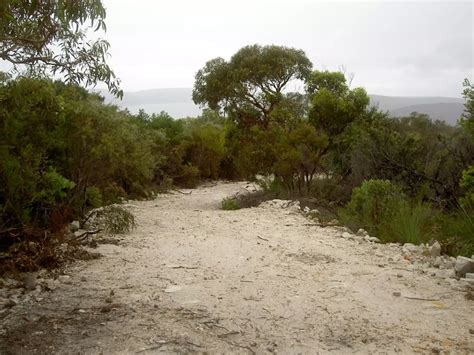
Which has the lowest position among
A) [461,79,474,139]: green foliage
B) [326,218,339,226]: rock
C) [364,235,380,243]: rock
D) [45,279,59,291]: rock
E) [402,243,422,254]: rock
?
[326,218,339,226]: rock

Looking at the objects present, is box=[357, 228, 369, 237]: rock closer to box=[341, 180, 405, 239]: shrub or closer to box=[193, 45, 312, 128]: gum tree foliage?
box=[341, 180, 405, 239]: shrub

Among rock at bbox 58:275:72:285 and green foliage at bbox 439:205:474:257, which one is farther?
green foliage at bbox 439:205:474:257

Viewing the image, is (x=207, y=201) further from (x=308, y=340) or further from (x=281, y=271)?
(x=308, y=340)

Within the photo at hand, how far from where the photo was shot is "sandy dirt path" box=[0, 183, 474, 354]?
3.49m

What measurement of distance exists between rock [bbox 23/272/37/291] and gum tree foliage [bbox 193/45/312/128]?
12805 millimetres

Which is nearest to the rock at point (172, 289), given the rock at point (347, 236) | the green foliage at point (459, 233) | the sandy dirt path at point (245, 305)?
the sandy dirt path at point (245, 305)

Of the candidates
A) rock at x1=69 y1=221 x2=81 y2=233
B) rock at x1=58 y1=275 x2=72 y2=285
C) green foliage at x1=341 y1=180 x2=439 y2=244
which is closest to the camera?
rock at x1=58 y1=275 x2=72 y2=285

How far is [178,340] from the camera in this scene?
3508mm

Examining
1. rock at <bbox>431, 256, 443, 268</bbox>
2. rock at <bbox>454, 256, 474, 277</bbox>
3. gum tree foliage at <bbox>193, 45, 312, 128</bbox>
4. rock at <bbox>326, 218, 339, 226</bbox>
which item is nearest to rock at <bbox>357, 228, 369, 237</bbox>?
rock at <bbox>326, 218, 339, 226</bbox>

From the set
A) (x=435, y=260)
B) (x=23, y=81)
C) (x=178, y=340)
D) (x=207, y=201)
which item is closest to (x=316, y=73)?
(x=207, y=201)

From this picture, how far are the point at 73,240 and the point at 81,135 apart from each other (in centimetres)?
232

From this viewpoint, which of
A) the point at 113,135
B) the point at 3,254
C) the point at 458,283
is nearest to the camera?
the point at 458,283

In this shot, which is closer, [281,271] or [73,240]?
[281,271]

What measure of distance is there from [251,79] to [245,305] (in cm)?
1384
